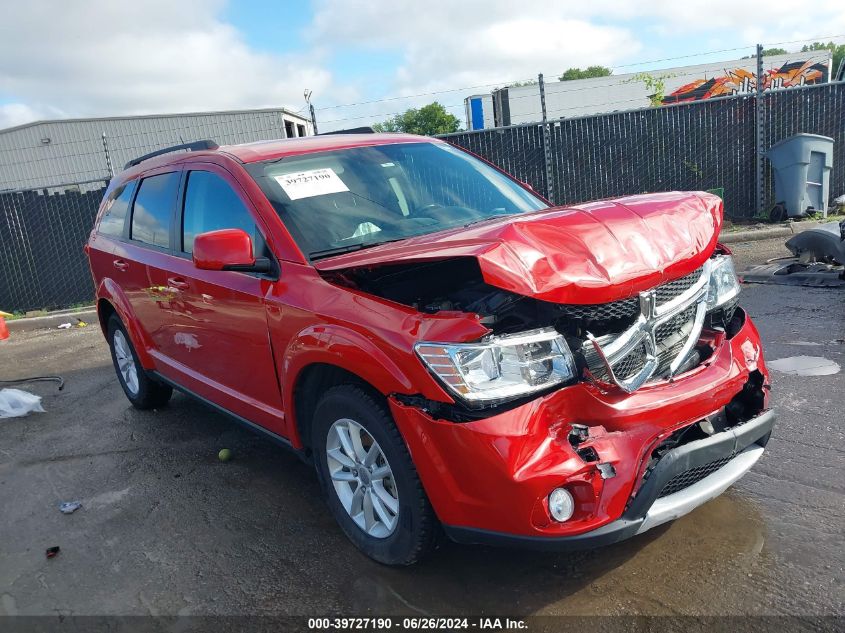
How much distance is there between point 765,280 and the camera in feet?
24.9

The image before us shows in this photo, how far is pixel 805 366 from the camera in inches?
186

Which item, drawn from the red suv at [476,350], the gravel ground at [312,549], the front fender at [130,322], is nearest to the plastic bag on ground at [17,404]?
the gravel ground at [312,549]

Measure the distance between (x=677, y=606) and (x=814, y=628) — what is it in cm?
44

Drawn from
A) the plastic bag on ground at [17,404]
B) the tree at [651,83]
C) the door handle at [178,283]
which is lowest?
the plastic bag on ground at [17,404]

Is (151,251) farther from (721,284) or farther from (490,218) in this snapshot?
(721,284)

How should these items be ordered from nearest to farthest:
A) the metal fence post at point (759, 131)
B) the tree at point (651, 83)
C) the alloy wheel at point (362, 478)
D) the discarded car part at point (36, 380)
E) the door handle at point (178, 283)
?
the alloy wheel at point (362, 478) → the door handle at point (178, 283) → the discarded car part at point (36, 380) → the metal fence post at point (759, 131) → the tree at point (651, 83)

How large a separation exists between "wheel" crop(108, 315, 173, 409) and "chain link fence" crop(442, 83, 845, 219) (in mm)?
7565

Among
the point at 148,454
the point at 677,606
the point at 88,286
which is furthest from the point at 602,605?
the point at 88,286

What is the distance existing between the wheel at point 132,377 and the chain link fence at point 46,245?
6.42 m

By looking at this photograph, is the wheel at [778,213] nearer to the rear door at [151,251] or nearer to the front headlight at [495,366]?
the rear door at [151,251]

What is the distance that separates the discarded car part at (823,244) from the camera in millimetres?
6805

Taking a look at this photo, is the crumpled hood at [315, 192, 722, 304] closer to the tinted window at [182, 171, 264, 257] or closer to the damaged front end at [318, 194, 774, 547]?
the damaged front end at [318, 194, 774, 547]

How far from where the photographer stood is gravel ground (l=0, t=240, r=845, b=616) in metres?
2.60

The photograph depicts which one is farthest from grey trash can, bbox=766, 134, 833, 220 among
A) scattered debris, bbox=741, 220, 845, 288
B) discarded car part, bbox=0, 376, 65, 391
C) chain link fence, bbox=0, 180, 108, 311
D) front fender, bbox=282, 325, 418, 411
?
chain link fence, bbox=0, 180, 108, 311
